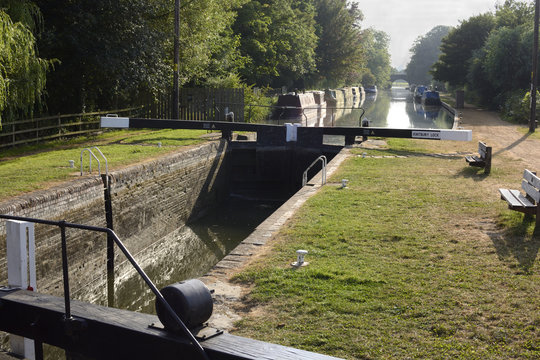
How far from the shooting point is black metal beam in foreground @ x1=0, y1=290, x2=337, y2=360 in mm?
3225

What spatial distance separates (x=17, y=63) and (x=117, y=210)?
16.0ft

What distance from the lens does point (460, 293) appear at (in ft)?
20.6

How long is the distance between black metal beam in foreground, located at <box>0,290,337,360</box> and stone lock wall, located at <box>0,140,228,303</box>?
16.3ft

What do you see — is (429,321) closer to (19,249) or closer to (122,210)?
(19,249)

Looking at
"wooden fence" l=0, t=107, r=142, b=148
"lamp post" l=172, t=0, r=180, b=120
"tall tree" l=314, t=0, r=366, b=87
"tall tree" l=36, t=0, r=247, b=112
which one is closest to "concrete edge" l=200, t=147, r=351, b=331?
"wooden fence" l=0, t=107, r=142, b=148

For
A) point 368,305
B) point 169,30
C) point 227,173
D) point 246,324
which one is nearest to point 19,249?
point 246,324

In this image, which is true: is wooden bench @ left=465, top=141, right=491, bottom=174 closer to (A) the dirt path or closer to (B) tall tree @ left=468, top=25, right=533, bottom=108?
(A) the dirt path

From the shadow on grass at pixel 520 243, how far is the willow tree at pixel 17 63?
1031 centimetres

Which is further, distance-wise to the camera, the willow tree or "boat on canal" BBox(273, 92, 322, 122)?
"boat on canal" BBox(273, 92, 322, 122)

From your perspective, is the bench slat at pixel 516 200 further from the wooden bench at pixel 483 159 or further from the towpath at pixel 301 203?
the wooden bench at pixel 483 159

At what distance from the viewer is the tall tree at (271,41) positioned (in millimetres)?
40250

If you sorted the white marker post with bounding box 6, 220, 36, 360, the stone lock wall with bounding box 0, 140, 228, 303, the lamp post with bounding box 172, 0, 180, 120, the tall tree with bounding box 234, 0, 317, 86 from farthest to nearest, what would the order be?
the tall tree with bounding box 234, 0, 317, 86, the lamp post with bounding box 172, 0, 180, 120, the stone lock wall with bounding box 0, 140, 228, 303, the white marker post with bounding box 6, 220, 36, 360

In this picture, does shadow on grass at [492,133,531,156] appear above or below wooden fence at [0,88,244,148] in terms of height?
below

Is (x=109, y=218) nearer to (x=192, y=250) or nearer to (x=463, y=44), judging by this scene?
(x=192, y=250)
